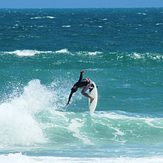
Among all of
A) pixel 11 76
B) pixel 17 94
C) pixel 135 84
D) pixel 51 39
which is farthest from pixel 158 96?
pixel 51 39

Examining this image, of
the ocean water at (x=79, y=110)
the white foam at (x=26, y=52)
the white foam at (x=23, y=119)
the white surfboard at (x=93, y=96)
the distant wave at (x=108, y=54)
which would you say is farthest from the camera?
the white foam at (x=26, y=52)

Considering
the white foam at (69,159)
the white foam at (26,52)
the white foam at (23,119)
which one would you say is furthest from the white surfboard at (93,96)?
the white foam at (26,52)

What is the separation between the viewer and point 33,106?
96.6 ft

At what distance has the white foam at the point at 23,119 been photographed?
1002 inches

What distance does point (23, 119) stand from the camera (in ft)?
88.8

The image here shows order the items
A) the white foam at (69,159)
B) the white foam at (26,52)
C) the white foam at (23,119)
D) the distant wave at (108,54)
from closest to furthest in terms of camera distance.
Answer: the white foam at (69,159) → the white foam at (23,119) → the distant wave at (108,54) → the white foam at (26,52)

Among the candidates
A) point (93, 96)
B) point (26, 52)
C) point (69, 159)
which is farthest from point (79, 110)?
point (26, 52)

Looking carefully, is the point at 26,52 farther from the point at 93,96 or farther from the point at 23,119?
the point at 23,119

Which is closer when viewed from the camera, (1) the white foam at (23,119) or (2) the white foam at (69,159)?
(2) the white foam at (69,159)

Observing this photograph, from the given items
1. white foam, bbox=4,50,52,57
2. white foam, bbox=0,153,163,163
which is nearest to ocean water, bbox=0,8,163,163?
white foam, bbox=0,153,163,163

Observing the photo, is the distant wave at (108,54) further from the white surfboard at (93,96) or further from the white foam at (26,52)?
the white surfboard at (93,96)

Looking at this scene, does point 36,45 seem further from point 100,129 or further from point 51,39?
point 100,129

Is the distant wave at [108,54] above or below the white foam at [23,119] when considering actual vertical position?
above

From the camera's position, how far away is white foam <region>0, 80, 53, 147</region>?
25453mm
